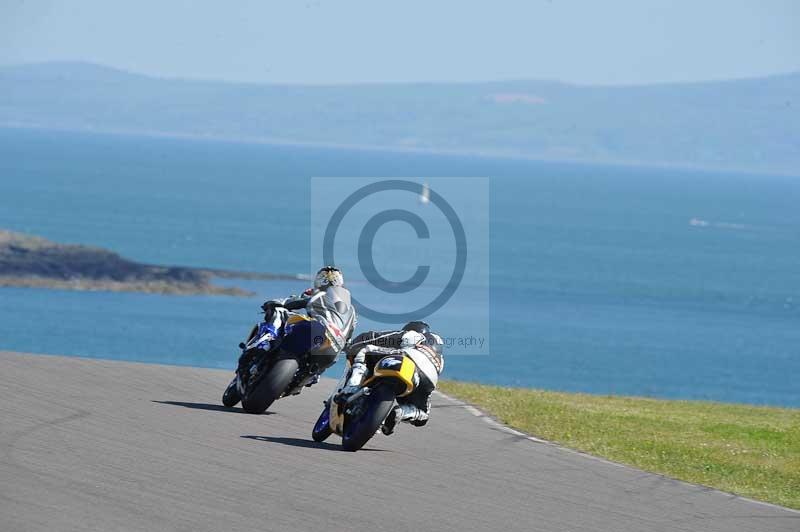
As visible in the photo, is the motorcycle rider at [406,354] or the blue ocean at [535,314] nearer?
the motorcycle rider at [406,354]

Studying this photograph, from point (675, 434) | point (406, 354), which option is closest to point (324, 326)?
point (406, 354)

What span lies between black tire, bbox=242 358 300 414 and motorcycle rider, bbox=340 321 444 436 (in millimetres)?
1312

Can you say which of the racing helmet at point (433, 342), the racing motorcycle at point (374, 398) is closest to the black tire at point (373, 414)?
the racing motorcycle at point (374, 398)

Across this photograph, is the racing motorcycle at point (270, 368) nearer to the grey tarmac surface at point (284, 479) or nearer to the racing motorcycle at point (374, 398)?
the grey tarmac surface at point (284, 479)

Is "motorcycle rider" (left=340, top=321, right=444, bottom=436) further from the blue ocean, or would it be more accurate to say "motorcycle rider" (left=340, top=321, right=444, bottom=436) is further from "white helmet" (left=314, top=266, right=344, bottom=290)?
the blue ocean

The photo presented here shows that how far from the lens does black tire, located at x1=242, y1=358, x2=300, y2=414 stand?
14758 millimetres

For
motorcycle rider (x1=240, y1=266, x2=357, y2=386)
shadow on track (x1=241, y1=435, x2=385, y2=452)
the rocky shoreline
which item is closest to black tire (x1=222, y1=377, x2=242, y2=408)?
motorcycle rider (x1=240, y1=266, x2=357, y2=386)

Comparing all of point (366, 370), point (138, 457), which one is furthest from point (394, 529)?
point (366, 370)

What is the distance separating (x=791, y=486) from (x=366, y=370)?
4540 millimetres

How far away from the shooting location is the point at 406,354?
42.8 feet

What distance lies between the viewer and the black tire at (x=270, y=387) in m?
14.8

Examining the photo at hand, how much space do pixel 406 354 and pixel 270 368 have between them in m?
2.37

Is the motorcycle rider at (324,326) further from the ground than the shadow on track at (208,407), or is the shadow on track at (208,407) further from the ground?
the motorcycle rider at (324,326)

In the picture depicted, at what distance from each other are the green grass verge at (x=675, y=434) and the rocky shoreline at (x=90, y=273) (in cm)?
10761
